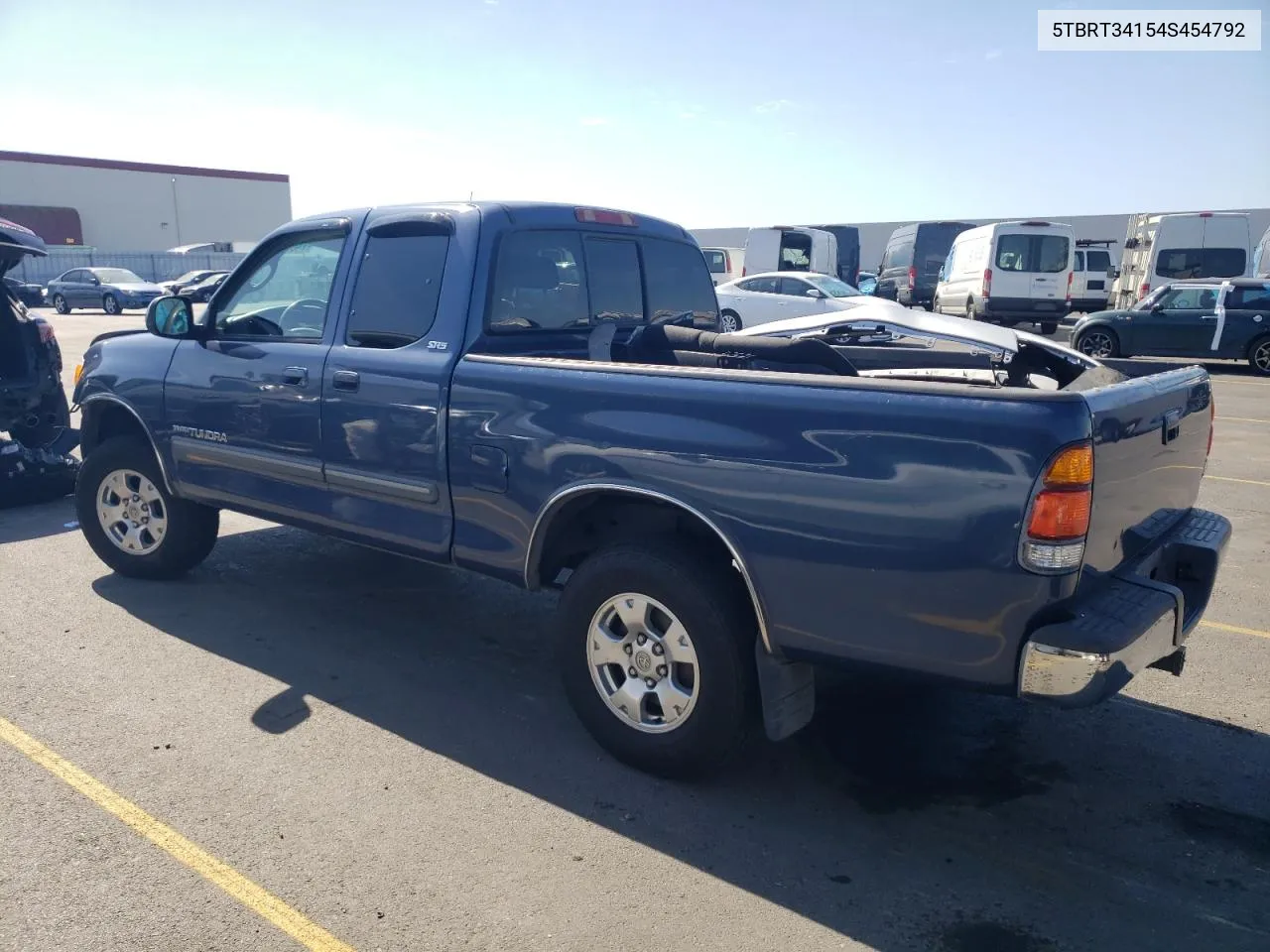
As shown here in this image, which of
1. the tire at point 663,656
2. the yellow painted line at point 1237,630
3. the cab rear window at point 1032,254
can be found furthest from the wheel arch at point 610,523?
the cab rear window at point 1032,254

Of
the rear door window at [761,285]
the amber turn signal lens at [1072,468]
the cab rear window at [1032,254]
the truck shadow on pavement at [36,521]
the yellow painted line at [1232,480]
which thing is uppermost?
the cab rear window at [1032,254]

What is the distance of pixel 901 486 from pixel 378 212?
9.15 ft

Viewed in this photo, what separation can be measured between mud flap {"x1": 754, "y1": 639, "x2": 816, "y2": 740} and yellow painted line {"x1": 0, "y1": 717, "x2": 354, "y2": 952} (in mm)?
1436

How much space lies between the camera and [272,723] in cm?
396

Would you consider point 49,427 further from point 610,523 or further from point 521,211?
point 610,523

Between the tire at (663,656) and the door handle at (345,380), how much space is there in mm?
1331

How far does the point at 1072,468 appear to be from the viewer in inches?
106

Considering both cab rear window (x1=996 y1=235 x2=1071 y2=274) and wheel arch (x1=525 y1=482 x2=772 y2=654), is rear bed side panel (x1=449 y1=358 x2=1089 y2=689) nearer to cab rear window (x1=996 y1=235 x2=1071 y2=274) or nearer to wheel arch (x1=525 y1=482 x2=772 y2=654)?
wheel arch (x1=525 y1=482 x2=772 y2=654)

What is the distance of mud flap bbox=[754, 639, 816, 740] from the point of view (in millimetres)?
3305

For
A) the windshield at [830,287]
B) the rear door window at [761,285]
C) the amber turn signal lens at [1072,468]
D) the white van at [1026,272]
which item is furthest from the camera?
the white van at [1026,272]

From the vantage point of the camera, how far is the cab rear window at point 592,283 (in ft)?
13.9

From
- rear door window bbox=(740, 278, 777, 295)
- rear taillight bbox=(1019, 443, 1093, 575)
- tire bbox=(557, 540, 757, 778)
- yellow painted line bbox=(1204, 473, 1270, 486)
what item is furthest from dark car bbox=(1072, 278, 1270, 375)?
rear taillight bbox=(1019, 443, 1093, 575)

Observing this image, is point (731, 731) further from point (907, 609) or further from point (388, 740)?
point (388, 740)

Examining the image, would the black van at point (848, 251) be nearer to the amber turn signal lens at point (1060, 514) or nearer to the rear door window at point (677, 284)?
the rear door window at point (677, 284)
